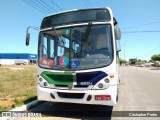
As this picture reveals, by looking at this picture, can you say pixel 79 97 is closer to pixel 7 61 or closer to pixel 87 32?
pixel 87 32

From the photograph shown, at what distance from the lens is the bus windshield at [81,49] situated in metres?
6.36

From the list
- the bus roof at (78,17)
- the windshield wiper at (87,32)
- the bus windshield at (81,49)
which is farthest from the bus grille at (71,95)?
the bus roof at (78,17)

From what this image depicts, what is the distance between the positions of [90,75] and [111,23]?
5.38ft

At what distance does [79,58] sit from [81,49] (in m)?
0.29

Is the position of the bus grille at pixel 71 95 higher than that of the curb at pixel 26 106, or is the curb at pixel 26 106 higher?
the bus grille at pixel 71 95

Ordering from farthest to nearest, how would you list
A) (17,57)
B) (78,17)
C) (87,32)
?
1. (17,57)
2. (78,17)
3. (87,32)

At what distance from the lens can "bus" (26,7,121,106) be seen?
20.1 ft

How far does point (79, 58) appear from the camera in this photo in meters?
6.49

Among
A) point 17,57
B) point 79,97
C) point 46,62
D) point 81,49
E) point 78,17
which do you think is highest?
point 17,57

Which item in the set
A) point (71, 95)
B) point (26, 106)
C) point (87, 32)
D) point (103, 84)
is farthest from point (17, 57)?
point (103, 84)

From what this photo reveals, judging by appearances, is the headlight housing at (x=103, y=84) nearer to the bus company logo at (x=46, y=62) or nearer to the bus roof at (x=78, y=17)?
the bus company logo at (x=46, y=62)

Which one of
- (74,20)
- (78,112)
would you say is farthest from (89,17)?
(78,112)

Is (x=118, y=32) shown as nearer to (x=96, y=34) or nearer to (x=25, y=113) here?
(x=96, y=34)

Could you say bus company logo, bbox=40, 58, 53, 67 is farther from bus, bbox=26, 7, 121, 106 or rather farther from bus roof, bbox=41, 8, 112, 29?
bus roof, bbox=41, 8, 112, 29
